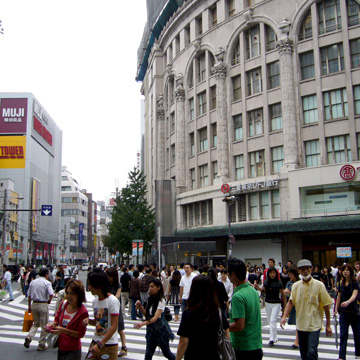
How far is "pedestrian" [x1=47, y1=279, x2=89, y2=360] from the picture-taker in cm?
568

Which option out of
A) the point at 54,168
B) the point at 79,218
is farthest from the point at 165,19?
the point at 79,218

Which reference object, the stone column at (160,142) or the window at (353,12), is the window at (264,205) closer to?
the window at (353,12)

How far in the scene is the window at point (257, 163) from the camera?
4012cm

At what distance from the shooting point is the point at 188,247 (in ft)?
102

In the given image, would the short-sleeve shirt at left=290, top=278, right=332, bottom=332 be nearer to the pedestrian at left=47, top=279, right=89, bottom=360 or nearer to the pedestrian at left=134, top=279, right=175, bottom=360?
the pedestrian at left=134, top=279, right=175, bottom=360

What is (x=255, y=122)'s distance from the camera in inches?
1623

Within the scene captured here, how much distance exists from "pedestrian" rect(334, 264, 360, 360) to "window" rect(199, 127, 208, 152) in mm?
37249

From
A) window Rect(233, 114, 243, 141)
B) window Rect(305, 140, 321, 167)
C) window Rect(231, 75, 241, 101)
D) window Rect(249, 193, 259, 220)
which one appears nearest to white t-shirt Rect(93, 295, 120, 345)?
window Rect(305, 140, 321, 167)

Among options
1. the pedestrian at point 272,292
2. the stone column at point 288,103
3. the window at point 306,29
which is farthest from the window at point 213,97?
the pedestrian at point 272,292

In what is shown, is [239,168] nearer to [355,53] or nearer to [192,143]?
[192,143]

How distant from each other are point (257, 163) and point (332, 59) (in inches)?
397

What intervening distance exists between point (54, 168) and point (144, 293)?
369ft

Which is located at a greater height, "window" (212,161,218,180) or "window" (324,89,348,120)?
"window" (324,89,348,120)

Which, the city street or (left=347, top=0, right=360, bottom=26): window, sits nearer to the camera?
the city street
